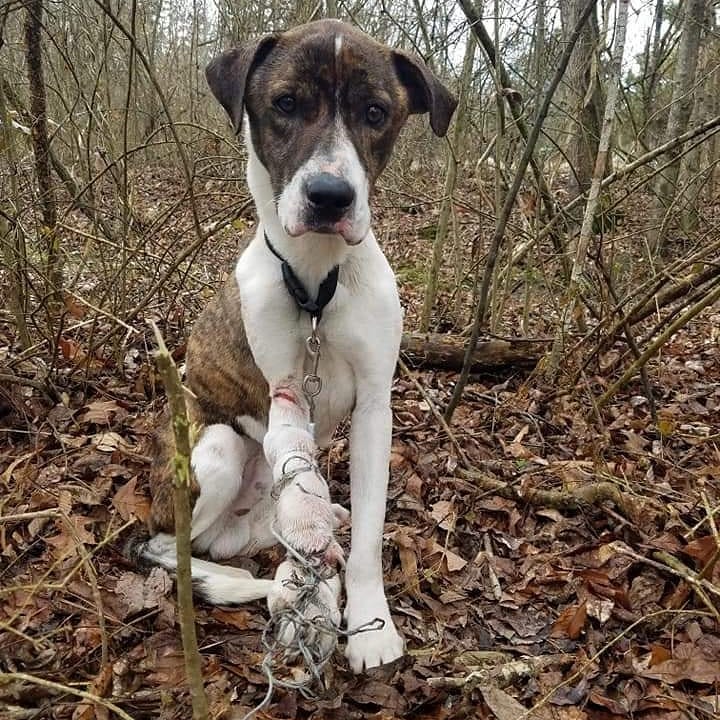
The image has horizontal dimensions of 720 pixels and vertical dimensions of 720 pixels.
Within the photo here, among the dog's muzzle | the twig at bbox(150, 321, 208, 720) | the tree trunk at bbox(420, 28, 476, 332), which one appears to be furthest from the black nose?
the tree trunk at bbox(420, 28, 476, 332)

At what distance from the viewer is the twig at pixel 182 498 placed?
1265 mm

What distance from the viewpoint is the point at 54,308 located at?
194 inches

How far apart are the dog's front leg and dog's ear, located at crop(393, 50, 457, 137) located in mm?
1205

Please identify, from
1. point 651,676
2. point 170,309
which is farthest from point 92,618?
point 170,309

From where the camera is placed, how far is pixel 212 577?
3082 millimetres

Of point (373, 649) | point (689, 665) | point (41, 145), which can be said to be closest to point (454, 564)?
point (373, 649)

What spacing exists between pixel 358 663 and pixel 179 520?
163cm

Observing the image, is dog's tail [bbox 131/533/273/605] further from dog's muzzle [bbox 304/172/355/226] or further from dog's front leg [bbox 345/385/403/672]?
dog's muzzle [bbox 304/172/355/226]

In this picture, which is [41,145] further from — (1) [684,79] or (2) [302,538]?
(1) [684,79]

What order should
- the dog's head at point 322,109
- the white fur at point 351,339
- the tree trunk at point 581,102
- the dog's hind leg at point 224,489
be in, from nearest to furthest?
the dog's head at point 322,109, the white fur at point 351,339, the dog's hind leg at point 224,489, the tree trunk at point 581,102

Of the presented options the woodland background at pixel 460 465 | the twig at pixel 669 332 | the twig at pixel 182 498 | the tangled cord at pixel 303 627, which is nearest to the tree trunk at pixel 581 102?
the woodland background at pixel 460 465

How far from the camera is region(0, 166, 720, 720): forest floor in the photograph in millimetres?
2516

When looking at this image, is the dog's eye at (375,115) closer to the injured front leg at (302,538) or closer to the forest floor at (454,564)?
the injured front leg at (302,538)

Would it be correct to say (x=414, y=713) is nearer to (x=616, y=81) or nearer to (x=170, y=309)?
(x=616, y=81)
